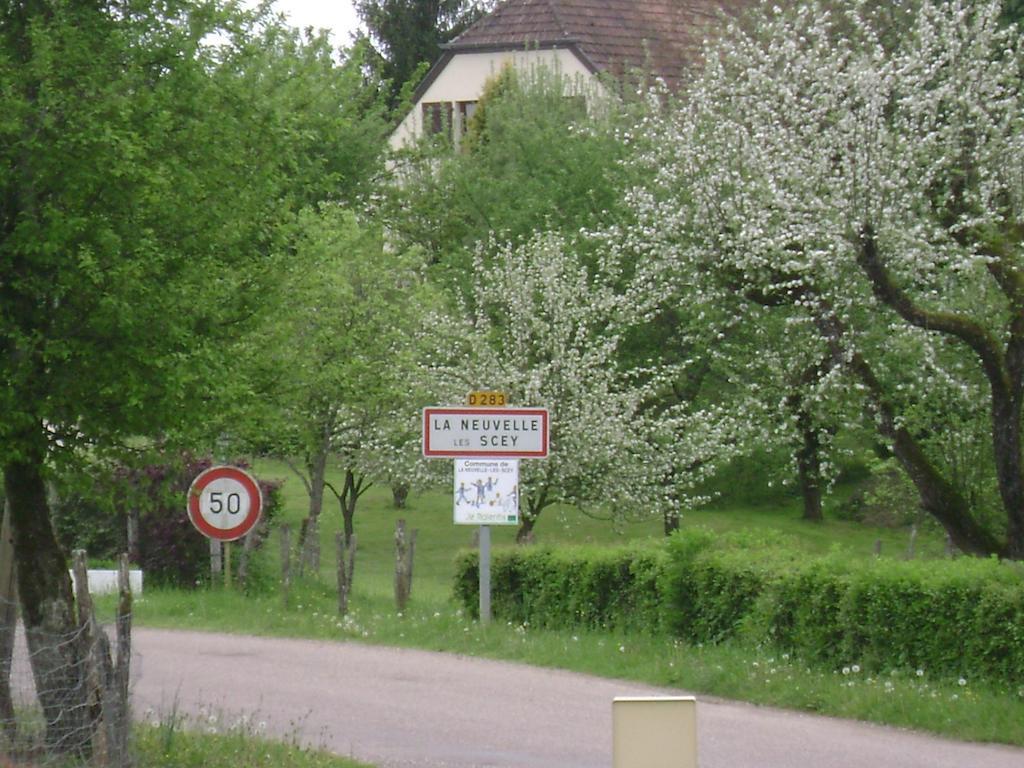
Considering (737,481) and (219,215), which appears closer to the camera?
(219,215)

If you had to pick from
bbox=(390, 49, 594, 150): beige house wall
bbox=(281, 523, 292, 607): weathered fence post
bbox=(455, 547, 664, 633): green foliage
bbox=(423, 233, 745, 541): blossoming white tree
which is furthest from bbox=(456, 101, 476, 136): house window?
bbox=(455, 547, 664, 633): green foliage

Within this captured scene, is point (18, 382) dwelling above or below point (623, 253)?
below

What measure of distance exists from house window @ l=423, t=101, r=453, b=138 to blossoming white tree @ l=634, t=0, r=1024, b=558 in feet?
105

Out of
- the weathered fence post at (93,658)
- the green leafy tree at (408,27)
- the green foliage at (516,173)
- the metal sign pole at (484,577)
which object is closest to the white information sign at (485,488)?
the metal sign pole at (484,577)

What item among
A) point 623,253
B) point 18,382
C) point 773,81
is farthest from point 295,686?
point 623,253

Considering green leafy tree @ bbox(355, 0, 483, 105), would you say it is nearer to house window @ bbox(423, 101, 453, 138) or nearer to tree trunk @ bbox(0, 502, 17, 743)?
house window @ bbox(423, 101, 453, 138)

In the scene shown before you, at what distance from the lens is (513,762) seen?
10.5 meters

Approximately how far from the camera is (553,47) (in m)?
49.7

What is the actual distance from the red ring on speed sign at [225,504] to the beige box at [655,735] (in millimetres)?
12489

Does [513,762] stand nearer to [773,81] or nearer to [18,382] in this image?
[18,382]

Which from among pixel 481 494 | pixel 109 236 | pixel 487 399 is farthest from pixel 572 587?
pixel 109 236

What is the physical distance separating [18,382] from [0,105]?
1.47 m

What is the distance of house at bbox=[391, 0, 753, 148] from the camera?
4800cm

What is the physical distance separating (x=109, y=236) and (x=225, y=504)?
10.4 m
